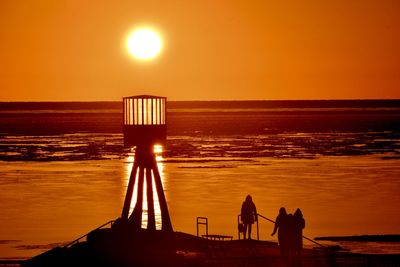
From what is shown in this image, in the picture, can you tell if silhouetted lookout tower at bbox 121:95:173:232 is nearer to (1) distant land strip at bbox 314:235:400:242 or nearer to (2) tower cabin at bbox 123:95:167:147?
(2) tower cabin at bbox 123:95:167:147

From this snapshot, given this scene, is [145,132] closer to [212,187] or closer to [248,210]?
[248,210]

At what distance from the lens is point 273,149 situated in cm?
10675

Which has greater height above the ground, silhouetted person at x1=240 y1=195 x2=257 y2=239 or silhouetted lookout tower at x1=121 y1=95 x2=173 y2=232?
silhouetted lookout tower at x1=121 y1=95 x2=173 y2=232

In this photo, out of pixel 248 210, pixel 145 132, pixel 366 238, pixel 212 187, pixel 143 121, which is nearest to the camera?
pixel 248 210

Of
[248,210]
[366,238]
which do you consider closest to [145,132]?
[248,210]

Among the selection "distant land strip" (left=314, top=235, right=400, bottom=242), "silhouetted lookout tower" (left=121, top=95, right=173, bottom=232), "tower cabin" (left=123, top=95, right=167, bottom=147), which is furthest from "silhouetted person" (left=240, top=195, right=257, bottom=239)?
"distant land strip" (left=314, top=235, right=400, bottom=242)

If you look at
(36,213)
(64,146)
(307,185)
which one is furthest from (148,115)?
(64,146)

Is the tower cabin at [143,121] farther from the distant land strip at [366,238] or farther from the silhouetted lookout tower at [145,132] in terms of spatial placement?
the distant land strip at [366,238]

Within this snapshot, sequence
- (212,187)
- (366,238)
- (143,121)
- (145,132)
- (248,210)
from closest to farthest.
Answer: (248,210), (145,132), (143,121), (366,238), (212,187)

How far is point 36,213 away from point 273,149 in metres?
58.2

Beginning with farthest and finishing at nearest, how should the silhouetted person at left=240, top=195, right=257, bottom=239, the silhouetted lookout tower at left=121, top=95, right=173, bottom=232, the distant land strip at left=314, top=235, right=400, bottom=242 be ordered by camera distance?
the distant land strip at left=314, top=235, right=400, bottom=242, the silhouetted lookout tower at left=121, top=95, right=173, bottom=232, the silhouetted person at left=240, top=195, right=257, bottom=239

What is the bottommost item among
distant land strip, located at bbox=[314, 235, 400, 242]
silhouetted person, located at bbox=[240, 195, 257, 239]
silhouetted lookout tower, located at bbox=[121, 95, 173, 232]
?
distant land strip, located at bbox=[314, 235, 400, 242]

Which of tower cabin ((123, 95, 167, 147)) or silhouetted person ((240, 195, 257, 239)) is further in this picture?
tower cabin ((123, 95, 167, 147))

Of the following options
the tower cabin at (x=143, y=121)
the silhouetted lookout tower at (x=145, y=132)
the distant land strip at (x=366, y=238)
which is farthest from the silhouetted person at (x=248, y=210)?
the distant land strip at (x=366, y=238)
